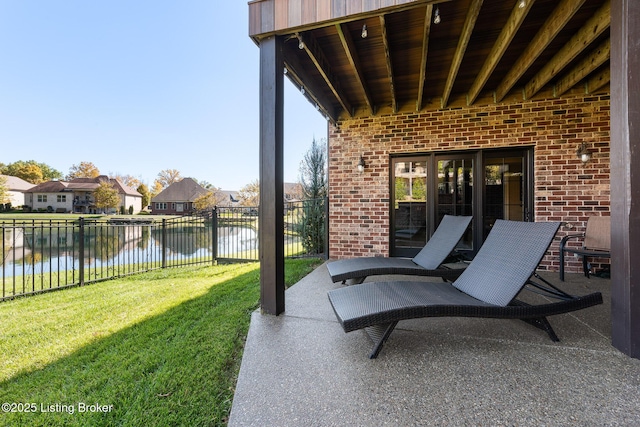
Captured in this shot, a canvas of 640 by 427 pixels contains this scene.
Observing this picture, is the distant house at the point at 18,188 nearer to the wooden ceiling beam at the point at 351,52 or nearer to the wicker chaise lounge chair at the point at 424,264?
the wooden ceiling beam at the point at 351,52

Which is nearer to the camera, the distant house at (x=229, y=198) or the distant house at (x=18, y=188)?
the distant house at (x=18, y=188)

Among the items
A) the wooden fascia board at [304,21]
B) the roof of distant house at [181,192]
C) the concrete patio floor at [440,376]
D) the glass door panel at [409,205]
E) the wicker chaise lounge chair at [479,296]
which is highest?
the roof of distant house at [181,192]

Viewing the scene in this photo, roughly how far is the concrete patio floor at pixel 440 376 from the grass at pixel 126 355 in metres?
0.25

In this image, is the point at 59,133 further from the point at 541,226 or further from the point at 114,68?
the point at 541,226

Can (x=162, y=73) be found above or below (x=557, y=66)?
above

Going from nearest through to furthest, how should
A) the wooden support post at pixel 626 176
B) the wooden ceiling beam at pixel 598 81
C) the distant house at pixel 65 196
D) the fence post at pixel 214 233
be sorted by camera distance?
the wooden support post at pixel 626 176 → the wooden ceiling beam at pixel 598 81 → the fence post at pixel 214 233 → the distant house at pixel 65 196

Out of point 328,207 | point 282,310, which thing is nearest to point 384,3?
point 282,310

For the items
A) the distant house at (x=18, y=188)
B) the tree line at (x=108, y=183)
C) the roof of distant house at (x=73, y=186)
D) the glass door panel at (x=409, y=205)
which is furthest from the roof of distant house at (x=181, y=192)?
the glass door panel at (x=409, y=205)

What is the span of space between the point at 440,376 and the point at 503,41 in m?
3.25

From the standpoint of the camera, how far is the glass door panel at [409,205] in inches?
195

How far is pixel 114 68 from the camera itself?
28.6m

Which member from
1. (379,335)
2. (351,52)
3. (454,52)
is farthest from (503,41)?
(379,335)

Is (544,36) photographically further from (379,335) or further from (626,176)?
(379,335)

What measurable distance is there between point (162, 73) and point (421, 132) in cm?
3203
